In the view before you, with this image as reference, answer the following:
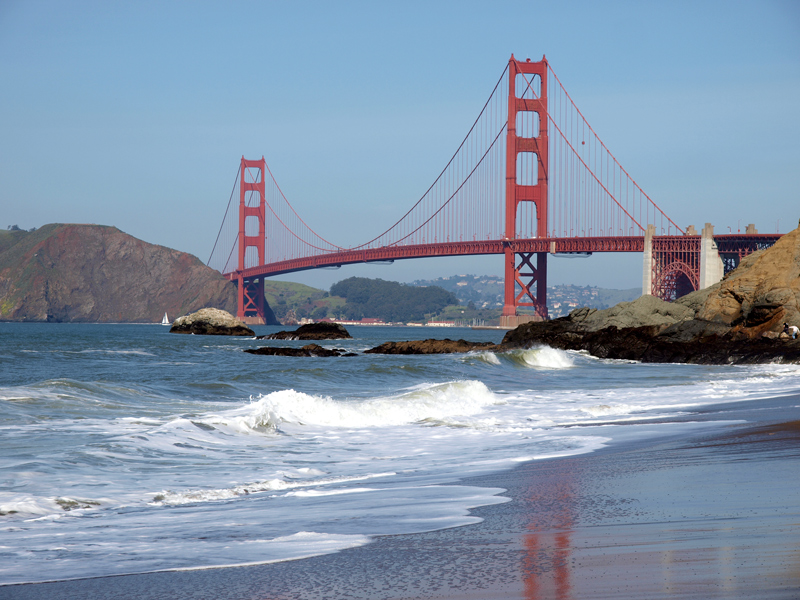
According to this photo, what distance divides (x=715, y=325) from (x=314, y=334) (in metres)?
25.8

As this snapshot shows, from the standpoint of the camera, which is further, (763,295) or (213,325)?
(213,325)

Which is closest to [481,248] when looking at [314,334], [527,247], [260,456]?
[527,247]

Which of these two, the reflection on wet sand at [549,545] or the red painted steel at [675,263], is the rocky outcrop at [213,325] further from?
the reflection on wet sand at [549,545]

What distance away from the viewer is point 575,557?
10.4ft

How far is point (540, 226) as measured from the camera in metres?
62.5

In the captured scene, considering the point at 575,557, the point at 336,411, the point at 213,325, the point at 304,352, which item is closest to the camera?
the point at 575,557

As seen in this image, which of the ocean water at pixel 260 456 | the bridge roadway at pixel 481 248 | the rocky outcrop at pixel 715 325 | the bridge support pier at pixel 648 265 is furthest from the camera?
the bridge roadway at pixel 481 248

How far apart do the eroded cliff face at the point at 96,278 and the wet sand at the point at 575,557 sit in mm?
112673

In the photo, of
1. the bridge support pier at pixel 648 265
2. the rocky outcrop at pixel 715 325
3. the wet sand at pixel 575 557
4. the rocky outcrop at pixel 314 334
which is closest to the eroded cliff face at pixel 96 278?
the rocky outcrop at pixel 314 334

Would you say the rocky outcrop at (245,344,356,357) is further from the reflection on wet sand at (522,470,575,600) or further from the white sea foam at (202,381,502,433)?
the reflection on wet sand at (522,470,575,600)

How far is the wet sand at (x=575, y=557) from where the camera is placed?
9.06 ft

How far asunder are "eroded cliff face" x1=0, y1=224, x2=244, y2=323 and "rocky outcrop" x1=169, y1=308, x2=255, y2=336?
52.1 m

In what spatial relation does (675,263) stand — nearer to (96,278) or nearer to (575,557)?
(575,557)

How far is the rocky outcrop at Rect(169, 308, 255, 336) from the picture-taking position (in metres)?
58.9
